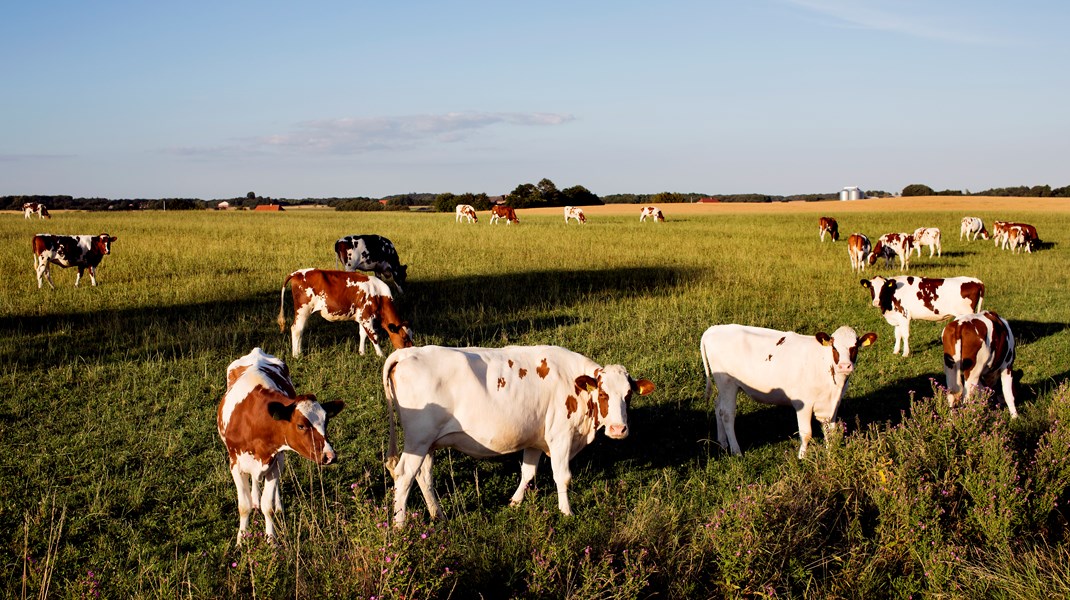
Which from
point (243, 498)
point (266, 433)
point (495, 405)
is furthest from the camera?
point (495, 405)

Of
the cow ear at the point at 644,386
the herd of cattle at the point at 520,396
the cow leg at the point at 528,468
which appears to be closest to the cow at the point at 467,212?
the herd of cattle at the point at 520,396

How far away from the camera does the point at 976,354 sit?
9.63m

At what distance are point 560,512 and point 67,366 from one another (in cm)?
836

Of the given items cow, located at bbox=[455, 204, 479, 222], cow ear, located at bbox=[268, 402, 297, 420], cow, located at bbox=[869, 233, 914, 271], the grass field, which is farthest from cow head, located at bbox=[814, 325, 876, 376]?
cow, located at bbox=[455, 204, 479, 222]

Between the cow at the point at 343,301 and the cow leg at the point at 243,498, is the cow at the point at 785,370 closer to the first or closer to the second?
the cow leg at the point at 243,498

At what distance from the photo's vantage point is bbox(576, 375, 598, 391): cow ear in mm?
6805

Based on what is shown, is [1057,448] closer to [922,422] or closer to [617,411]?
[922,422]

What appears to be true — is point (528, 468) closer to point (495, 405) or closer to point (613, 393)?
point (495, 405)

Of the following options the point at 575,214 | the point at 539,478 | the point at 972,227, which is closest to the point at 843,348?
the point at 539,478

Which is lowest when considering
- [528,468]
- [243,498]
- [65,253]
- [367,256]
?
[528,468]

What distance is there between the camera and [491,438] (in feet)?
22.0

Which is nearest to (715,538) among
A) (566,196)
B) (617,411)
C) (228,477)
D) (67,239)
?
(617,411)

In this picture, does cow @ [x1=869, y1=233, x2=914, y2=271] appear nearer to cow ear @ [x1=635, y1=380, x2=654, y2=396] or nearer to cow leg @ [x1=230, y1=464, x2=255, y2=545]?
cow ear @ [x1=635, y1=380, x2=654, y2=396]

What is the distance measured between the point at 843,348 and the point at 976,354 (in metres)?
2.66
